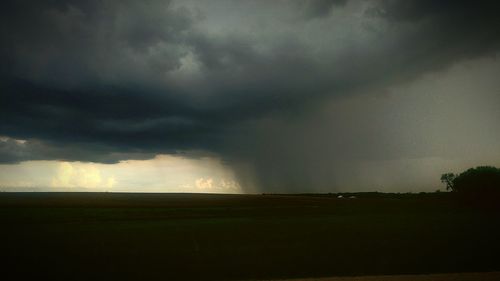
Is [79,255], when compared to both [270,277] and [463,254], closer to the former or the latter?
[270,277]

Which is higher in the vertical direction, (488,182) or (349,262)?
(488,182)

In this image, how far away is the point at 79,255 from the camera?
2450cm

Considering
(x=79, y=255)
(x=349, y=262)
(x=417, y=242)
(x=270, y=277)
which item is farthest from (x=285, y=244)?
(x=79, y=255)

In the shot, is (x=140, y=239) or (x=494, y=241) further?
(x=140, y=239)

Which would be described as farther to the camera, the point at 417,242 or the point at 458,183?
the point at 458,183

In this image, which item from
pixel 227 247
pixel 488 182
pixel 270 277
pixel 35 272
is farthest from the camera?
pixel 488 182

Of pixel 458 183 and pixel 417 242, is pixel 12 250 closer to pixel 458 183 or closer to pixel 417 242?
pixel 417 242

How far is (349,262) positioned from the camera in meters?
20.0

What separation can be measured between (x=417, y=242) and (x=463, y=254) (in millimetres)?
5743

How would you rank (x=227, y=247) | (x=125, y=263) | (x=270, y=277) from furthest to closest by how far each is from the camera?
(x=227, y=247), (x=125, y=263), (x=270, y=277)

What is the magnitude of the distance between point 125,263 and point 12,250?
479 inches

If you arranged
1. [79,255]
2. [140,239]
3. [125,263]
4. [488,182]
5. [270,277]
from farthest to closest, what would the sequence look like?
[488,182]
[140,239]
[79,255]
[125,263]
[270,277]

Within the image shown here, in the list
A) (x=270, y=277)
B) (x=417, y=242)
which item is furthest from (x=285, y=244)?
(x=270, y=277)

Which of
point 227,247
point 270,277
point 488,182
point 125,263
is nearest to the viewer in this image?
point 270,277
